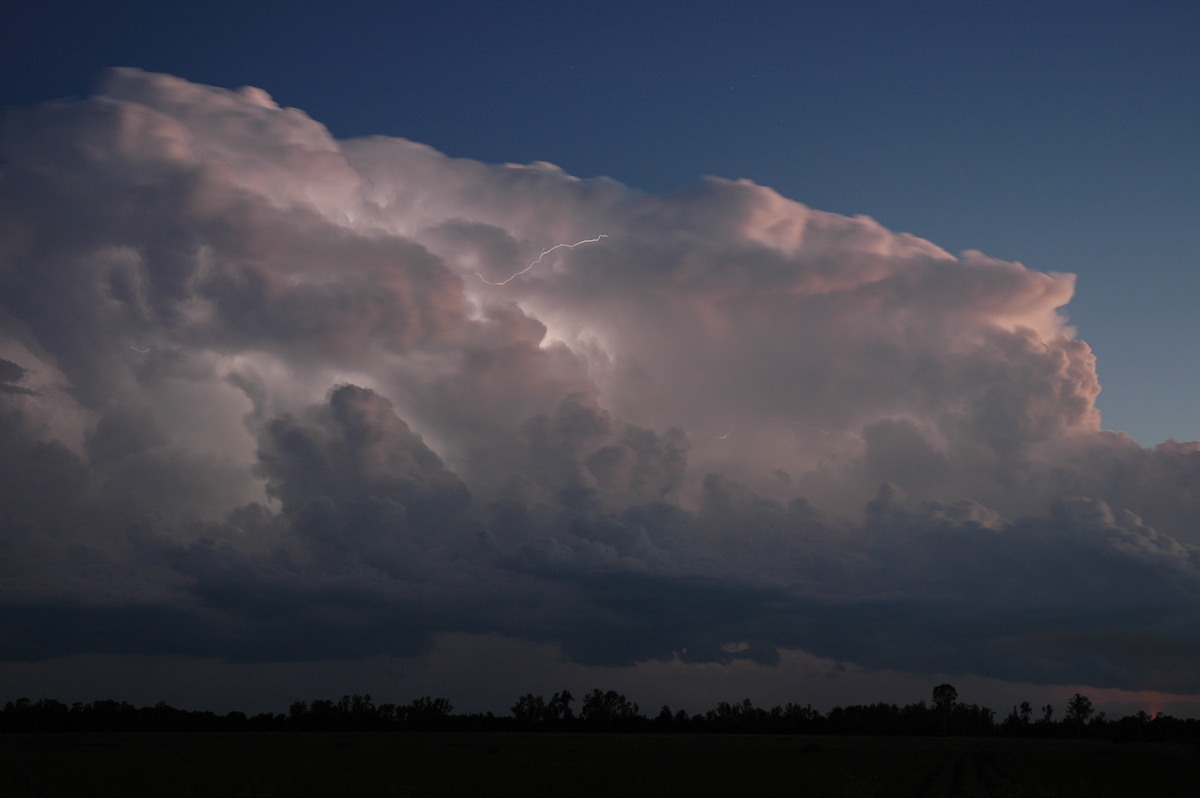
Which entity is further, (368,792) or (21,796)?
(368,792)

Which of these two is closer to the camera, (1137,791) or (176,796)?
(176,796)

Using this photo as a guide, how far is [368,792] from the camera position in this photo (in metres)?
55.8

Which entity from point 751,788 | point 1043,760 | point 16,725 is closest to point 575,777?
point 751,788

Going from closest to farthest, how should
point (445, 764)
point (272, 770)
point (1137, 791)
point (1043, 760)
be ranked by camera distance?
point (1137, 791), point (272, 770), point (445, 764), point (1043, 760)

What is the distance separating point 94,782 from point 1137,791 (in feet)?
244

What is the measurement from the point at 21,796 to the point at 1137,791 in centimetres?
7446

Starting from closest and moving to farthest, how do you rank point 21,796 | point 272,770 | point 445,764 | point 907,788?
point 21,796 < point 907,788 < point 272,770 < point 445,764

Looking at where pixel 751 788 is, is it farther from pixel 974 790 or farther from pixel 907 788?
pixel 974 790

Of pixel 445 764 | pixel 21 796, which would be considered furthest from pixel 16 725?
pixel 21 796

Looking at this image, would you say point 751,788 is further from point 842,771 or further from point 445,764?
point 445,764

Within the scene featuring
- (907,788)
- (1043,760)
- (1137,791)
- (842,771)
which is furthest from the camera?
(1043,760)

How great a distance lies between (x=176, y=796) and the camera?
170ft

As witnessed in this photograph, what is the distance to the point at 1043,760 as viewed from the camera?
108 m

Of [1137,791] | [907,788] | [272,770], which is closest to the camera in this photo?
[907,788]
